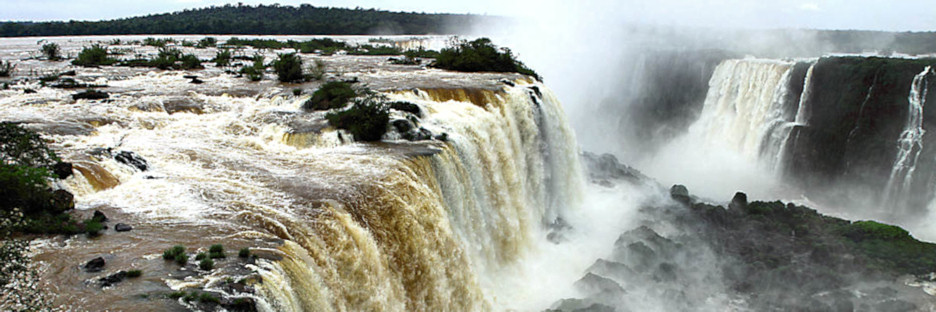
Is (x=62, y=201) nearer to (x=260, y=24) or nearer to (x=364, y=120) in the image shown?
(x=364, y=120)

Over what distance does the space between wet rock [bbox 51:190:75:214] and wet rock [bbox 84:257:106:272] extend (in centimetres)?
183

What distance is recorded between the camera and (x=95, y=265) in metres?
6.37

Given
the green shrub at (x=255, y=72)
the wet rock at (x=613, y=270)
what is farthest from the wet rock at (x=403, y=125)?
the green shrub at (x=255, y=72)

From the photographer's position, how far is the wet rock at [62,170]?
27.6 feet

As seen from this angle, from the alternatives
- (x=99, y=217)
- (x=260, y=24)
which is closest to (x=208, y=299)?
(x=99, y=217)

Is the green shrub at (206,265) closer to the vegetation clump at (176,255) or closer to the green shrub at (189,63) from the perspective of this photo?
the vegetation clump at (176,255)

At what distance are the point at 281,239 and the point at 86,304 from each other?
7.26 ft

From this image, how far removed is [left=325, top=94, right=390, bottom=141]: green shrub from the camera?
12734 mm

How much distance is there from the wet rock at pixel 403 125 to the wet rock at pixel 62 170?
6500 mm

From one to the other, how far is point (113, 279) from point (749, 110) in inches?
1114

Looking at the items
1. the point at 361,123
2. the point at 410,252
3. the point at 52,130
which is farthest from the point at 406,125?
the point at 52,130

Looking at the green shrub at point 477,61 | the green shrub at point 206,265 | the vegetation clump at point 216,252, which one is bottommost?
the green shrub at point 206,265

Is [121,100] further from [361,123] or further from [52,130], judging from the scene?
[361,123]

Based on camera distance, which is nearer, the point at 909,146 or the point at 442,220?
the point at 442,220
